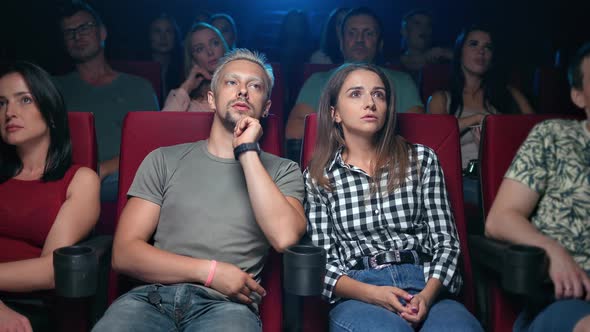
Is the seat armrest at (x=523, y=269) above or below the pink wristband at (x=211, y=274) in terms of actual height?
above

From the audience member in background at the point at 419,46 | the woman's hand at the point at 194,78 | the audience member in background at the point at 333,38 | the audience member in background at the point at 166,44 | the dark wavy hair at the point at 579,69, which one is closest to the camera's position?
the dark wavy hair at the point at 579,69

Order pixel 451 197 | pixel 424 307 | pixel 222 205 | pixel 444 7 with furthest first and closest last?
pixel 444 7
pixel 451 197
pixel 222 205
pixel 424 307

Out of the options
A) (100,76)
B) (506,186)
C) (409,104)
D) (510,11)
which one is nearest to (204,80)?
(100,76)

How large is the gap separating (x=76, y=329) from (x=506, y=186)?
95 centimetres

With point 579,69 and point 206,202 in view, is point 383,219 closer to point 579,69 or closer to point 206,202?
point 206,202

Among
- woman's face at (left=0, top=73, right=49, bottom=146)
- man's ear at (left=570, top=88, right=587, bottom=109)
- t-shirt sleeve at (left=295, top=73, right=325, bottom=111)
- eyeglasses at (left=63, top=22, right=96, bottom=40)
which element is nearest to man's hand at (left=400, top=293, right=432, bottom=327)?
man's ear at (left=570, top=88, right=587, bottom=109)

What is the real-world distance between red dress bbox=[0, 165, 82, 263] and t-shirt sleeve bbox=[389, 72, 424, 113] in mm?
1279

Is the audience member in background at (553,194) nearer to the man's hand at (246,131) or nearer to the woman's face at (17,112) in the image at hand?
the man's hand at (246,131)

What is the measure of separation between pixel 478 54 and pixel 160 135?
136 centimetres

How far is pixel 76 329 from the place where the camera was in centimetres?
119

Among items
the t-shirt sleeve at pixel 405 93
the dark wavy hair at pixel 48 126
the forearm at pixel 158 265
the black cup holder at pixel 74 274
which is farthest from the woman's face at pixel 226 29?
the black cup holder at pixel 74 274

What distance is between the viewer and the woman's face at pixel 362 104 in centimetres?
154

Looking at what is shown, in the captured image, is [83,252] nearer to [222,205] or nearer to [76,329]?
[76,329]

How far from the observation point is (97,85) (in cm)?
242
